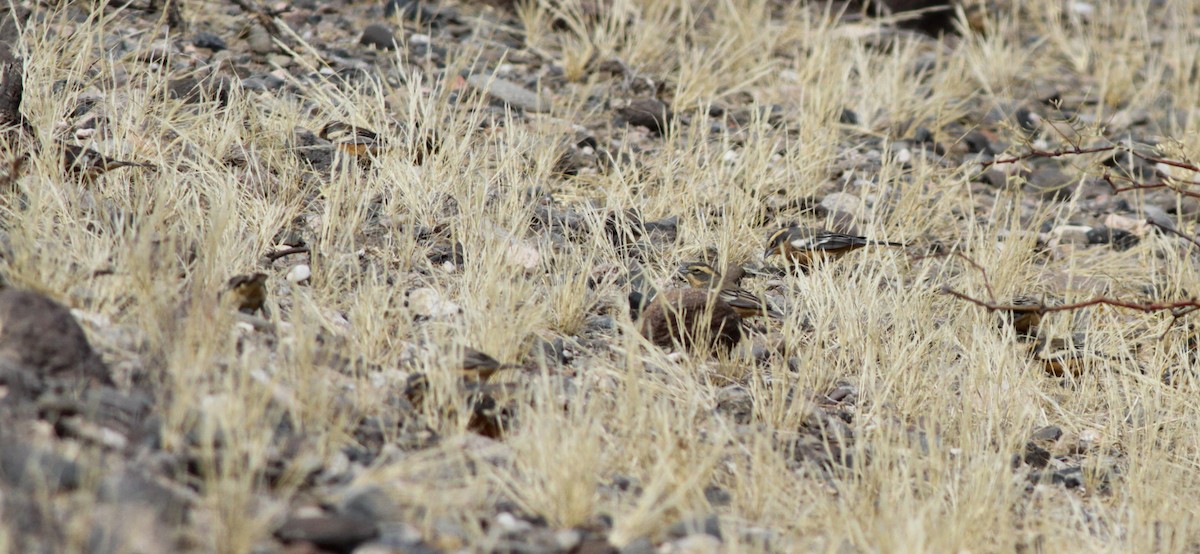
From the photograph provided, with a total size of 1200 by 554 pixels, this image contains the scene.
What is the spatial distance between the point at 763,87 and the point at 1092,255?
75.2 inches

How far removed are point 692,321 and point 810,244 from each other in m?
0.81

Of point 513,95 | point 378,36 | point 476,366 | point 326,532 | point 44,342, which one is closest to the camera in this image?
point 326,532

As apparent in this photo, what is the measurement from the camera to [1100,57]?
23.2ft

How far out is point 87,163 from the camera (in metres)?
3.77

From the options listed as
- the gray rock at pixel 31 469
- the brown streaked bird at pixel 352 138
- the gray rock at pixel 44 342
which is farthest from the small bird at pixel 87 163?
the gray rock at pixel 31 469

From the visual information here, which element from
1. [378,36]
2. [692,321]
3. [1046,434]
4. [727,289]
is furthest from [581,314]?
[378,36]

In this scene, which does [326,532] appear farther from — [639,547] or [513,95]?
[513,95]

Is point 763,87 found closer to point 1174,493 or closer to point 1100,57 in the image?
point 1100,57

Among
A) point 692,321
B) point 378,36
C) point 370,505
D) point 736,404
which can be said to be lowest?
point 736,404

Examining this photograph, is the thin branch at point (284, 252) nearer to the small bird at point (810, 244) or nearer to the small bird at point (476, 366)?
the small bird at point (476, 366)

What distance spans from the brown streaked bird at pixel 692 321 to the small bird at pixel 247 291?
3.72 ft

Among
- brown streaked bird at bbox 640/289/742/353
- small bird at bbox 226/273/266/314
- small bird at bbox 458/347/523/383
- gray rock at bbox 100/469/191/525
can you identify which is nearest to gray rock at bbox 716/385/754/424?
brown streaked bird at bbox 640/289/742/353

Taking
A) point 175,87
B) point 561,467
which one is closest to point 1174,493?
point 561,467

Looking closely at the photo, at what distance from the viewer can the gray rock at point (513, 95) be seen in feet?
17.9
